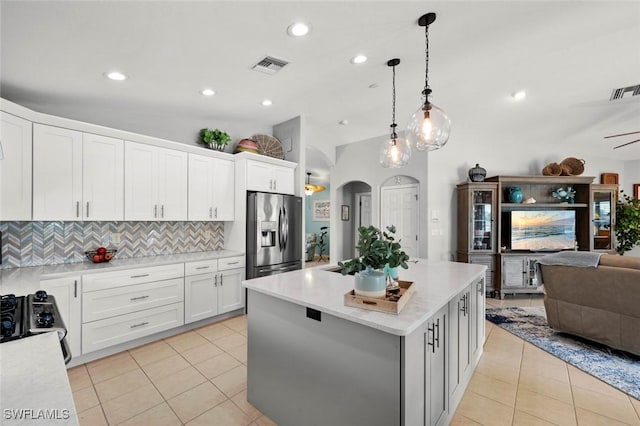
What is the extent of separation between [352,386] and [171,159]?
3.15 metres

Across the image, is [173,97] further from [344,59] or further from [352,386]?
[352,386]

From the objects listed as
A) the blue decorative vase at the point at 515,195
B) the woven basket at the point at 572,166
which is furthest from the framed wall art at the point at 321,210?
the woven basket at the point at 572,166

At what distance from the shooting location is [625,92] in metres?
3.80

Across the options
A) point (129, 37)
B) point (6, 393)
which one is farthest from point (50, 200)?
point (6, 393)

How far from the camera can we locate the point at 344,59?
8.75 feet

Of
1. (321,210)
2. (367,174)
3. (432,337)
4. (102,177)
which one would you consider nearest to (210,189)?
(102,177)

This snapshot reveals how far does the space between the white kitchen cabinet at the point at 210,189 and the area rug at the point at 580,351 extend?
391 centimetres

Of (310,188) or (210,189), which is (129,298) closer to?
(210,189)

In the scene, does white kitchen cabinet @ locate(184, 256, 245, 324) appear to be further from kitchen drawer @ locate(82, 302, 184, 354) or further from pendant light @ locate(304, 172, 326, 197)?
pendant light @ locate(304, 172, 326, 197)

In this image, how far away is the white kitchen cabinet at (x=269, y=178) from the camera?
394cm

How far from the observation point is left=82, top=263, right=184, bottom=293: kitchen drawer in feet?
8.71

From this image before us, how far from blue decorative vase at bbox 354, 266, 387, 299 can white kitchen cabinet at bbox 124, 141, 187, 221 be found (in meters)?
2.73

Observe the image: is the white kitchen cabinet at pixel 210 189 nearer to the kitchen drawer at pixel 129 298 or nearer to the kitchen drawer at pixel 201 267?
the kitchen drawer at pixel 201 267

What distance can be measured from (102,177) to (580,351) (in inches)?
204
